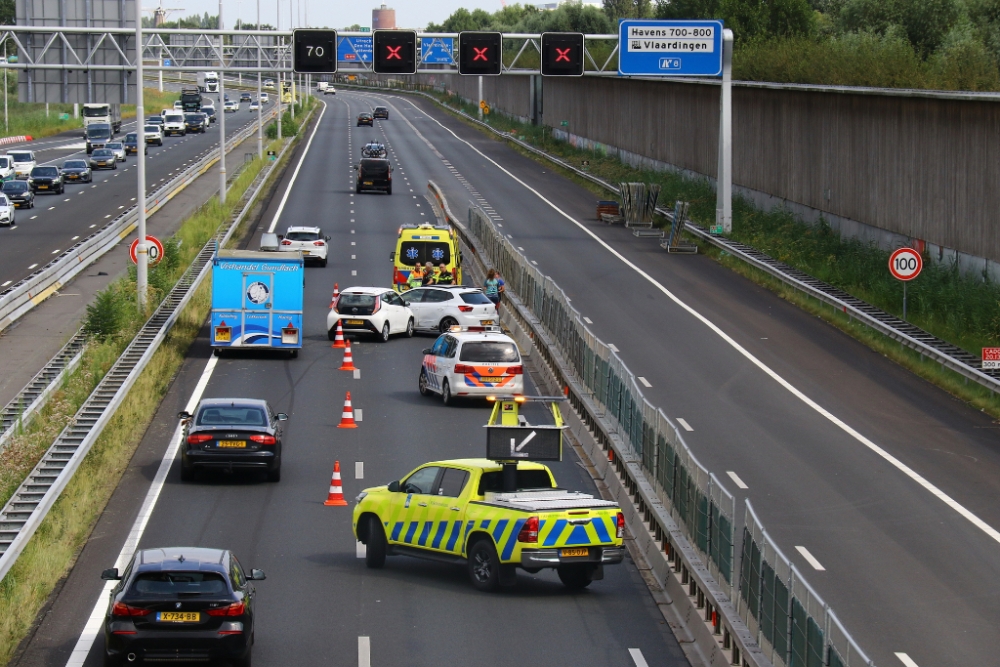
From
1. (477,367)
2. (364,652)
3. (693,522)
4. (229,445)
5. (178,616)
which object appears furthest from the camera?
(477,367)

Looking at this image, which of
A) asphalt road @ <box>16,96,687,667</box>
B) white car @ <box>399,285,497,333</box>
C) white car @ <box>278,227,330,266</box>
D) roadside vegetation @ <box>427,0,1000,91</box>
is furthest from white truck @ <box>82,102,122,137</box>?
asphalt road @ <box>16,96,687,667</box>

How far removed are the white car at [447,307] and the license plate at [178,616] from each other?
1040 inches

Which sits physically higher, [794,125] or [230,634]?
[794,125]

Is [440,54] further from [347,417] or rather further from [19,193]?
[19,193]

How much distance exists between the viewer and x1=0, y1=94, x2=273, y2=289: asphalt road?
56344 millimetres

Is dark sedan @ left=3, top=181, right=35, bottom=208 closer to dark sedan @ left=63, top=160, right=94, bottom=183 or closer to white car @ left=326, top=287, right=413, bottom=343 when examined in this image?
dark sedan @ left=63, top=160, right=94, bottom=183

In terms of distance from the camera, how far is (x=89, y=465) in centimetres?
2569

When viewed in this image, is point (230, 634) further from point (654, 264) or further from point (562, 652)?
point (654, 264)

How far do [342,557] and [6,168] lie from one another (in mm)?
66545

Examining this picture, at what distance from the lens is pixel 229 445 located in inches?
989

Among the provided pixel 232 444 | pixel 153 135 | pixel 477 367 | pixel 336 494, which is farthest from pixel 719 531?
pixel 153 135

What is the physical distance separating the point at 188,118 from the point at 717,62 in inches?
3386

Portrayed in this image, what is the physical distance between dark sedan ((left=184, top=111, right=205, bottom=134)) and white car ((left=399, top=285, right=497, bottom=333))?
92.6 metres

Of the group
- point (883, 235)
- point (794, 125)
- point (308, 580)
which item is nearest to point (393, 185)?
point (794, 125)
